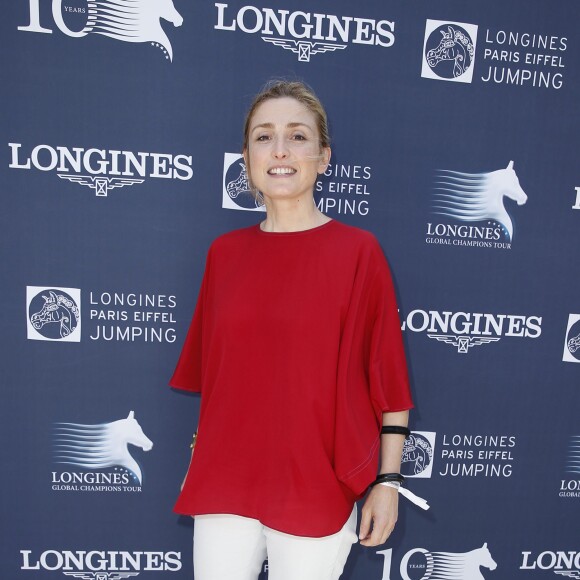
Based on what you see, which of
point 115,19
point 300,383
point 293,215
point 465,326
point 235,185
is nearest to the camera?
point 300,383

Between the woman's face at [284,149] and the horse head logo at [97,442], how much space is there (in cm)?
111

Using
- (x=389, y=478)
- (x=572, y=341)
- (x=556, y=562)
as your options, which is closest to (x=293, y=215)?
(x=389, y=478)

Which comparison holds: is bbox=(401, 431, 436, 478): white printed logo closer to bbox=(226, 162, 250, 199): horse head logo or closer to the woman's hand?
the woman's hand

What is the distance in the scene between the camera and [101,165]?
1702mm

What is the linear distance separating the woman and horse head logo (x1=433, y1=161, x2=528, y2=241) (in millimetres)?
734

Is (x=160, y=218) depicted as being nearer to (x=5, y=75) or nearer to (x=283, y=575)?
(x=5, y=75)

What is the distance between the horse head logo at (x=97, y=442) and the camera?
1796 mm

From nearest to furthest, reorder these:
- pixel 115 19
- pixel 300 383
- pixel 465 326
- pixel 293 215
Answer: pixel 300 383
pixel 293 215
pixel 115 19
pixel 465 326

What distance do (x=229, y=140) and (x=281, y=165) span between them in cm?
65

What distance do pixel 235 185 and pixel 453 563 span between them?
174cm

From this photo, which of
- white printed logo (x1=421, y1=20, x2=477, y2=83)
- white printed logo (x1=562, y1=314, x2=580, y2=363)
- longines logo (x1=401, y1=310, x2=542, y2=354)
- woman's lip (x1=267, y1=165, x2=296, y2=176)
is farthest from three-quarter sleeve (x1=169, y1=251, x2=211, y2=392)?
white printed logo (x1=562, y1=314, x2=580, y2=363)

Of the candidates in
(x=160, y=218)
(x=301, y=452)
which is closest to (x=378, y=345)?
(x=301, y=452)

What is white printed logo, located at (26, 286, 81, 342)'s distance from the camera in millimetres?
1732

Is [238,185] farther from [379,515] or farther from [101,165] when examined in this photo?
[379,515]
